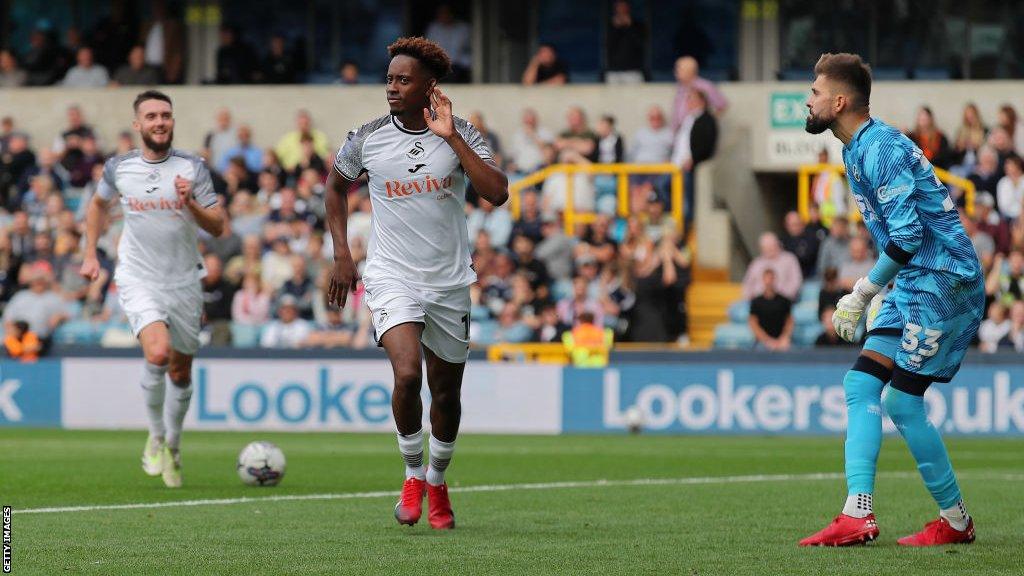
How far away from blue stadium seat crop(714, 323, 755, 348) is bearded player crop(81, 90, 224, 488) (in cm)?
1066

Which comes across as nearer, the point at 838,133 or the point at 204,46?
the point at 838,133

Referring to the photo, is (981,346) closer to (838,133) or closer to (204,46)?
(838,133)

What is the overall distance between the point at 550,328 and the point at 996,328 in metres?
5.15

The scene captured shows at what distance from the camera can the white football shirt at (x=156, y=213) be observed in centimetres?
1237

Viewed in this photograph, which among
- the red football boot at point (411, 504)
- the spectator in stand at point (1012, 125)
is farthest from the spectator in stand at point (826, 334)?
the red football boot at point (411, 504)

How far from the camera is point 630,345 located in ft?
73.1

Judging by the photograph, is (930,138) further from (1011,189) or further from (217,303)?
(217,303)

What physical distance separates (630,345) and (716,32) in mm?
8186

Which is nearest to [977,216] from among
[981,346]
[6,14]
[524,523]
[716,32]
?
[981,346]

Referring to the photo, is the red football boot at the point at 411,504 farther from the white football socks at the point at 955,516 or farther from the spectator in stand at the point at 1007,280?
the spectator in stand at the point at 1007,280

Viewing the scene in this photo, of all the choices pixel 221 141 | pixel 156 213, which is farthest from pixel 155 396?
pixel 221 141

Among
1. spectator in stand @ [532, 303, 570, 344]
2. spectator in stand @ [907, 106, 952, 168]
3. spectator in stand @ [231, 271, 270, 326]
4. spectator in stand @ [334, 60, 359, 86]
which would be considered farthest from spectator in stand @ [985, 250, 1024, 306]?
spectator in stand @ [334, 60, 359, 86]

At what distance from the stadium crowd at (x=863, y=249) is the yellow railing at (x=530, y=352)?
2.28 metres

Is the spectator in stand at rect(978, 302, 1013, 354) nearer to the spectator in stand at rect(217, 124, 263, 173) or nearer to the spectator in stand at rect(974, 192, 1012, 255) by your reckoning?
the spectator in stand at rect(974, 192, 1012, 255)
